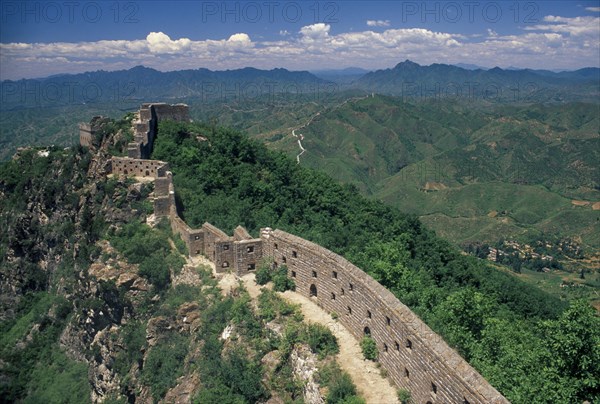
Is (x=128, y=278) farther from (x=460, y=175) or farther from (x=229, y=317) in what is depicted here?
(x=460, y=175)

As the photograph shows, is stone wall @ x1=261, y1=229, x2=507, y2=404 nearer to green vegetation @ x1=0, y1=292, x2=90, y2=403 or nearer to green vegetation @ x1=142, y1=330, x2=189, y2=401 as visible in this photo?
green vegetation @ x1=142, y1=330, x2=189, y2=401

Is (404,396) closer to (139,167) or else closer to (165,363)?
(165,363)

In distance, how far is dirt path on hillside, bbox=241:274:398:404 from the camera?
1677 centimetres

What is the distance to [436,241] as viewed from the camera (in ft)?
171

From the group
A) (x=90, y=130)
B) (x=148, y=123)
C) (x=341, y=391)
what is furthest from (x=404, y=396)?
(x=90, y=130)

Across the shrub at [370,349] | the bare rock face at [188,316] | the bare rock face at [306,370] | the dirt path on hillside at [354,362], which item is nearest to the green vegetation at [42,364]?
the bare rock face at [188,316]

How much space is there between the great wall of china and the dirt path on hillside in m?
0.31

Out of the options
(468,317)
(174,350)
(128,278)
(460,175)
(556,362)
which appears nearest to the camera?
(556,362)

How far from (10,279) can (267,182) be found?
27.4 meters

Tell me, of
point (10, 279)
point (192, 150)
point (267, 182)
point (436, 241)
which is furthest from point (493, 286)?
point (10, 279)

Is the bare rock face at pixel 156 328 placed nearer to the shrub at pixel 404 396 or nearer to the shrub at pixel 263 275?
the shrub at pixel 263 275

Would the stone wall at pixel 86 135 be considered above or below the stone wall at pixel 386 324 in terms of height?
above

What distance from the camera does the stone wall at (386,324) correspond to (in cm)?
1369

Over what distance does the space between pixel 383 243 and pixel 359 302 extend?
692 inches
